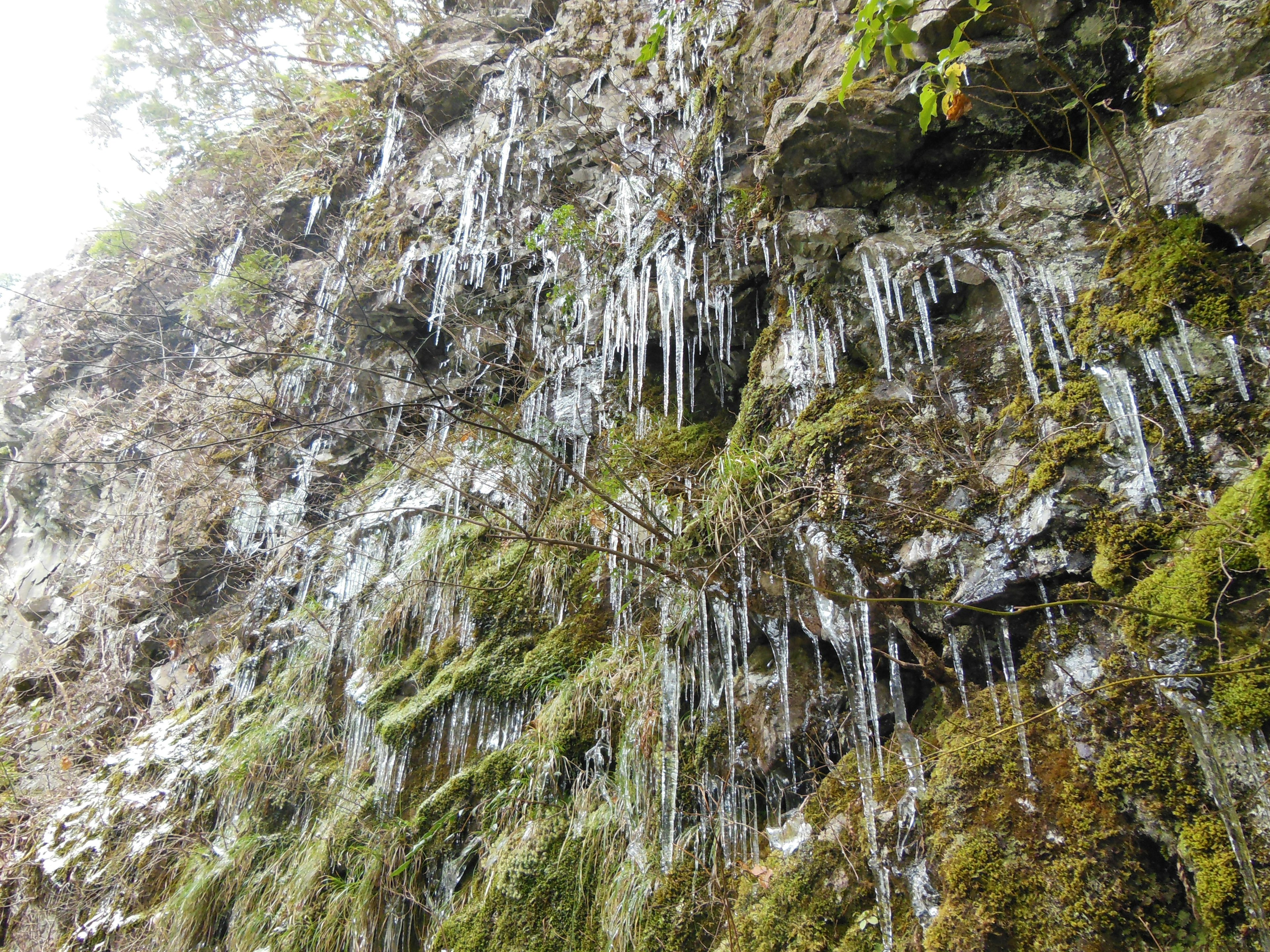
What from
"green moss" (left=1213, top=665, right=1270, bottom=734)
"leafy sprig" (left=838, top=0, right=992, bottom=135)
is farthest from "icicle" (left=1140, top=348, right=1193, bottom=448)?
"leafy sprig" (left=838, top=0, right=992, bottom=135)

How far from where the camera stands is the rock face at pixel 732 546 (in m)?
1.85

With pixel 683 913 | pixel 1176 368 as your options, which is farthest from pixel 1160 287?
pixel 683 913

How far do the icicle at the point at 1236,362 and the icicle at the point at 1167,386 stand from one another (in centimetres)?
14

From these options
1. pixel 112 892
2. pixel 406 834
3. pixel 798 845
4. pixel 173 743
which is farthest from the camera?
pixel 173 743

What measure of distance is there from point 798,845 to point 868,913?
33 cm

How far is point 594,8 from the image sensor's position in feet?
18.4

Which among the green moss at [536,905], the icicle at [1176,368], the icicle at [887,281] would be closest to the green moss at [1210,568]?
the icicle at [1176,368]

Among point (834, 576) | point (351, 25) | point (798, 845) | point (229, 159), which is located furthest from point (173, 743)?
point (351, 25)

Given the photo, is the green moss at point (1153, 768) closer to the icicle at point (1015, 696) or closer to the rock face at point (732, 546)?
the rock face at point (732, 546)

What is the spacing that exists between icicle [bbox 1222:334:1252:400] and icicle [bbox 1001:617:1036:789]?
96 centimetres

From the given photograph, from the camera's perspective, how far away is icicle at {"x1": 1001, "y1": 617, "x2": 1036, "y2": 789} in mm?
1915

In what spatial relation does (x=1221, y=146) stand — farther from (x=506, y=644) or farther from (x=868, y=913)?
(x=506, y=644)

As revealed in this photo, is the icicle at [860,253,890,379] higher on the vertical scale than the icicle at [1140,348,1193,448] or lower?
higher

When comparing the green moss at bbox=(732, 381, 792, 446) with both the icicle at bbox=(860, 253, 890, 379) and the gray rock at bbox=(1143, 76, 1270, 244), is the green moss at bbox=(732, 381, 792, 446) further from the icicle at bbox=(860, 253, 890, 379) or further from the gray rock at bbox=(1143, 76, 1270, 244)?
the gray rock at bbox=(1143, 76, 1270, 244)
